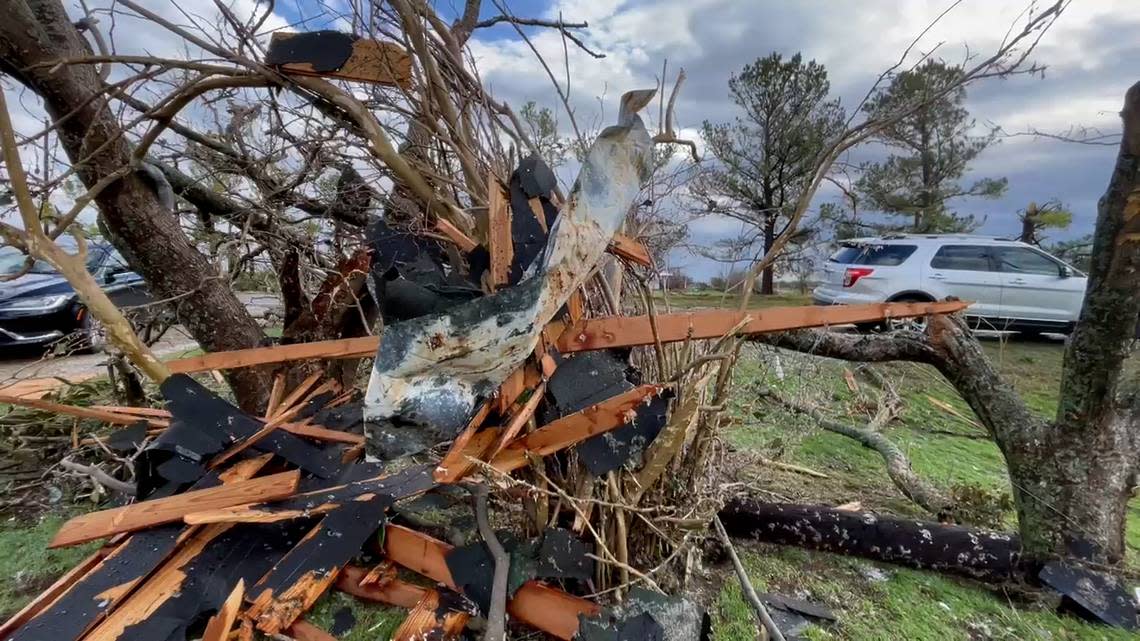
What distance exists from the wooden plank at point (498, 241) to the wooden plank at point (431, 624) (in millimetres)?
1267

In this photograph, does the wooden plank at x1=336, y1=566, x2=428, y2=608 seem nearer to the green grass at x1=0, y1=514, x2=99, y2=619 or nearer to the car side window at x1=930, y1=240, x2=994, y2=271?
the green grass at x1=0, y1=514, x2=99, y2=619

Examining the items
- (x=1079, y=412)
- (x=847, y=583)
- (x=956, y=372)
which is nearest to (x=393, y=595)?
(x=847, y=583)

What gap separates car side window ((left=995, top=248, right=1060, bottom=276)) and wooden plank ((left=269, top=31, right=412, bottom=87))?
9.96m

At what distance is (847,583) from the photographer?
8.16 feet

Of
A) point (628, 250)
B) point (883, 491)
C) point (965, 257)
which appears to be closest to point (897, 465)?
point (883, 491)

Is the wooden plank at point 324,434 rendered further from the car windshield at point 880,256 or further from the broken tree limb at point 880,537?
the car windshield at point 880,256

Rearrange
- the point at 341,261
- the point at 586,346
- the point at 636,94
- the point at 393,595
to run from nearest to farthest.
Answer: the point at 636,94, the point at 586,346, the point at 393,595, the point at 341,261

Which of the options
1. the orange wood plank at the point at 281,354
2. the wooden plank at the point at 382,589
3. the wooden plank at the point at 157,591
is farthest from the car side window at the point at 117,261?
the wooden plank at the point at 382,589

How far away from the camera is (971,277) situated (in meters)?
8.27

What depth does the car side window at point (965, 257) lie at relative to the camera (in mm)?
8312

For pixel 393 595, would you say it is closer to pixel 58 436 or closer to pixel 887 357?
pixel 887 357

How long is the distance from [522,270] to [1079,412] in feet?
8.75

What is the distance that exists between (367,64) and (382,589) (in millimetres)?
2171

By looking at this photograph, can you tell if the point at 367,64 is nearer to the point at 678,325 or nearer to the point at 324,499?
the point at 678,325
